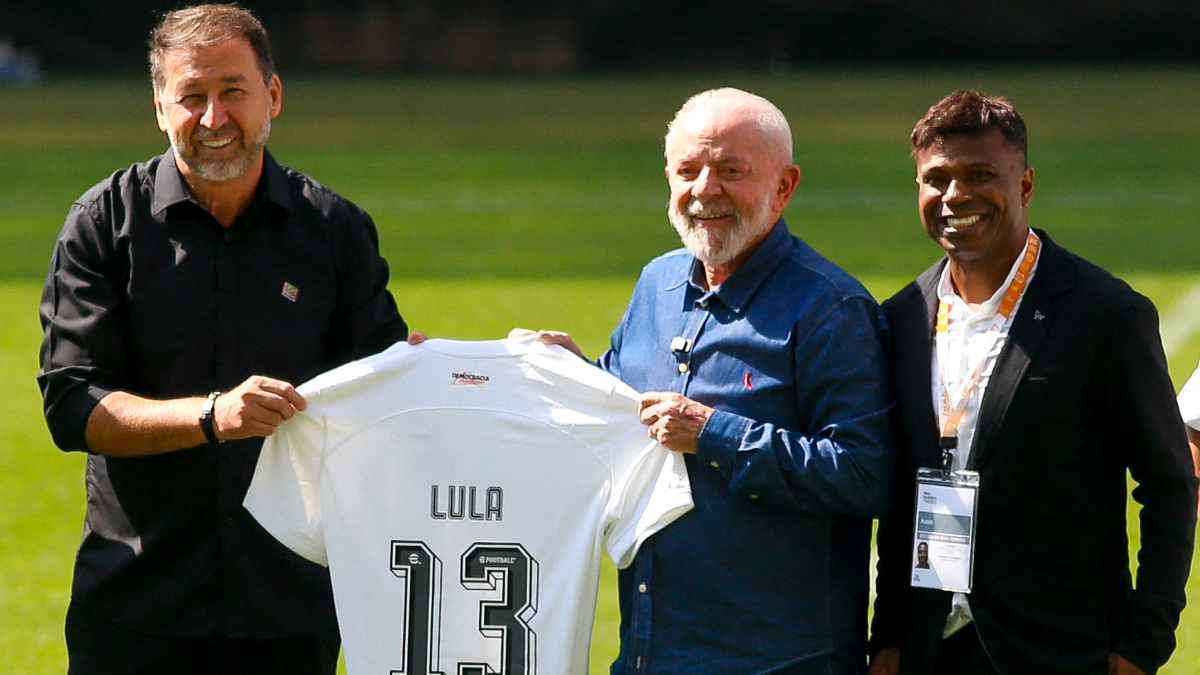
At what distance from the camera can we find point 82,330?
10.3 feet

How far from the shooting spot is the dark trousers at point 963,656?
9.65ft

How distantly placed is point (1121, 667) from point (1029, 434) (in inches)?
18.2

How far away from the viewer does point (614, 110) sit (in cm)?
2227

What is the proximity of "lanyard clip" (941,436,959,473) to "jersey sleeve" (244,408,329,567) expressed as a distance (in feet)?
4.00

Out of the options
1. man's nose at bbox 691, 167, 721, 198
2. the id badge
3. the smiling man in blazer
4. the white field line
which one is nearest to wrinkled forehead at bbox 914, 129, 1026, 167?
the smiling man in blazer

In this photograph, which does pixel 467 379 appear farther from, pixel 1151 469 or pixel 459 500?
pixel 1151 469

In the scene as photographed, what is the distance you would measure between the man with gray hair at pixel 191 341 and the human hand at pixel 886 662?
46.2 inches

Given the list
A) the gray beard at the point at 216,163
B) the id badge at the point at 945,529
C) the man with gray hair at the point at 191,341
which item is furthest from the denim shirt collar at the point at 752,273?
the gray beard at the point at 216,163

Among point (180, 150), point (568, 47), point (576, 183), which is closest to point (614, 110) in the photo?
point (568, 47)

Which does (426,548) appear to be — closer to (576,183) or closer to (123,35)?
(576,183)

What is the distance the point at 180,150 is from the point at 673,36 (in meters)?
22.6

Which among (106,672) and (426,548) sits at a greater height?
(426,548)

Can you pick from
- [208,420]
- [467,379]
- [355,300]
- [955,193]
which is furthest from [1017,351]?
[208,420]

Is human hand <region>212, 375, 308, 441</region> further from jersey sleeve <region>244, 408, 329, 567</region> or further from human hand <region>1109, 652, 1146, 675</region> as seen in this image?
human hand <region>1109, 652, 1146, 675</region>
